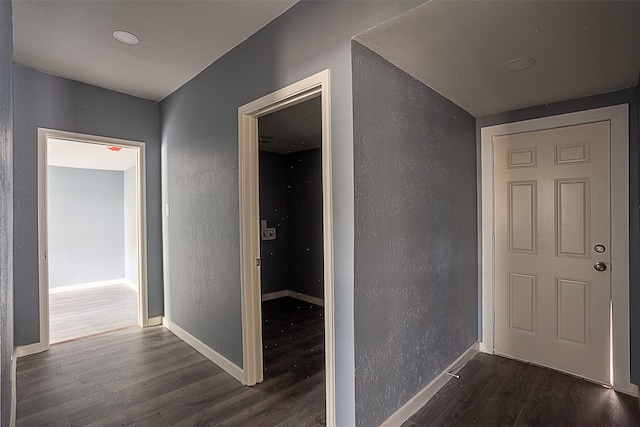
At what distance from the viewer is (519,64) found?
1.94 meters

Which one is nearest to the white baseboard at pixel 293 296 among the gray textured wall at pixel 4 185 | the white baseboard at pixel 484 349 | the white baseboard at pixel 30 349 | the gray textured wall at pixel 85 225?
the white baseboard at pixel 484 349

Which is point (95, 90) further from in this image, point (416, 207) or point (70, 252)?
point (70, 252)

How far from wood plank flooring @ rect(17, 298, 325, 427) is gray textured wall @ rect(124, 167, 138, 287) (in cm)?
319

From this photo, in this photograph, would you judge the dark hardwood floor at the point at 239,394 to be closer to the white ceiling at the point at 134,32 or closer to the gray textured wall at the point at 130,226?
the white ceiling at the point at 134,32

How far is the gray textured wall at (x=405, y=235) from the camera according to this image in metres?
1.66

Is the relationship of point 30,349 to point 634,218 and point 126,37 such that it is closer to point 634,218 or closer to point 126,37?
point 126,37

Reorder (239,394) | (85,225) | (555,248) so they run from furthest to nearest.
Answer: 1. (85,225)
2. (555,248)
3. (239,394)

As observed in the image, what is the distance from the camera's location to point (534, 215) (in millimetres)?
2674

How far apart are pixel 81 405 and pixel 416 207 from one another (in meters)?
2.62

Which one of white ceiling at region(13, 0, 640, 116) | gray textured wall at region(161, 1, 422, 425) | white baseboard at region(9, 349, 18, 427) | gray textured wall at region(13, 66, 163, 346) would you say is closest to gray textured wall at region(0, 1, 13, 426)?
white baseboard at region(9, 349, 18, 427)

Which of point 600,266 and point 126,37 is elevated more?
point 126,37

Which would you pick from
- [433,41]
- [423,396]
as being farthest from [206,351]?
[433,41]

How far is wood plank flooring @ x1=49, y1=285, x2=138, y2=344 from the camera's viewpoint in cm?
348

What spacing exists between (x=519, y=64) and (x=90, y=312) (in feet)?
17.6
